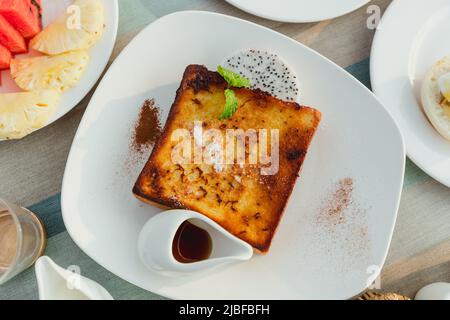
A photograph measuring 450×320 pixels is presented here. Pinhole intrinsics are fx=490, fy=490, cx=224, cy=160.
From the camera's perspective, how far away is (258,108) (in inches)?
64.8

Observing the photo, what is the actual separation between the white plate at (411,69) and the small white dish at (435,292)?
0.35 meters

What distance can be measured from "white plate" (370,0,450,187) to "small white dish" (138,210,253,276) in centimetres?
72

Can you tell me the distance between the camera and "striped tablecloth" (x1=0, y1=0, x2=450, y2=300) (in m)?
1.71

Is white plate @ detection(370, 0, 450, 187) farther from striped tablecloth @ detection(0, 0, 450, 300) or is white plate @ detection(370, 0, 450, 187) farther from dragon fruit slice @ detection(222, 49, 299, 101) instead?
dragon fruit slice @ detection(222, 49, 299, 101)

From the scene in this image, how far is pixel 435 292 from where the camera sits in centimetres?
162

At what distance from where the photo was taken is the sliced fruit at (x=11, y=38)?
1602mm

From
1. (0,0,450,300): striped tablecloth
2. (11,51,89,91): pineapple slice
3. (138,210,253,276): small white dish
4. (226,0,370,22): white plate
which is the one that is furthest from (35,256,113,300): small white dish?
(226,0,370,22): white plate

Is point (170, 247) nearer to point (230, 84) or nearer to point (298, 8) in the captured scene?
point (230, 84)

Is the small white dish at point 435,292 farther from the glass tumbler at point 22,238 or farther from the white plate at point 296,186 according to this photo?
the glass tumbler at point 22,238

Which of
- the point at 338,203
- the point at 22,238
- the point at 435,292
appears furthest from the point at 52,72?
the point at 435,292

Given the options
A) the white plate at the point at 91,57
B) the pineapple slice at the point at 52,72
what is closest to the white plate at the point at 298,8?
the white plate at the point at 91,57

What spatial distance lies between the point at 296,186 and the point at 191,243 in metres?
0.42

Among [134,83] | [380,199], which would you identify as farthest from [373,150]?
[134,83]

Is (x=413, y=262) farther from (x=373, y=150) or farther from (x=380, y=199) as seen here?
(x=373, y=150)
